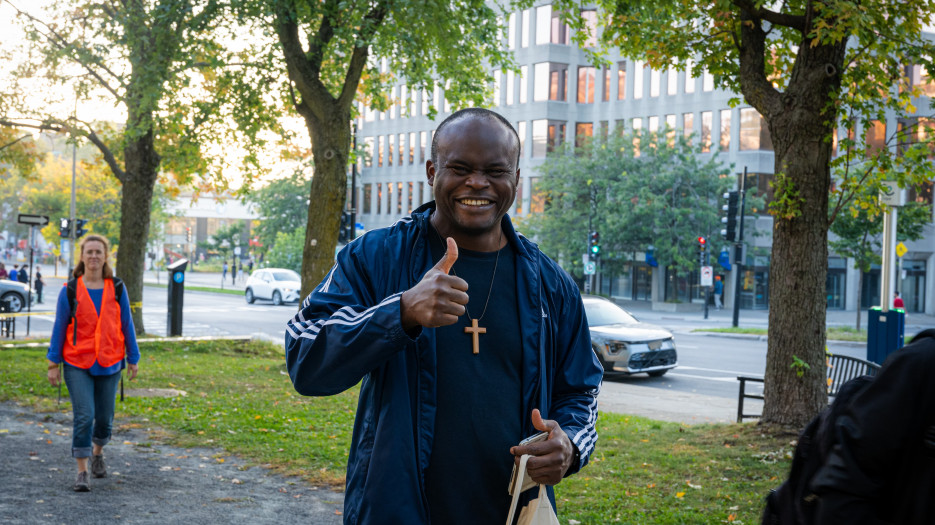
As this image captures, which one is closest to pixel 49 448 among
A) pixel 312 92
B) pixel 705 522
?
pixel 705 522

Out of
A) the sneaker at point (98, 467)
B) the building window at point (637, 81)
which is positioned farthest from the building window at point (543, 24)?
the sneaker at point (98, 467)

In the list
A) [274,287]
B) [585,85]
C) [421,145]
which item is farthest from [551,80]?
[274,287]

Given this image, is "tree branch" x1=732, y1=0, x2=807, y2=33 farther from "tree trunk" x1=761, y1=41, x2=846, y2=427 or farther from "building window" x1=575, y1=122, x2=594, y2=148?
"building window" x1=575, y1=122, x2=594, y2=148

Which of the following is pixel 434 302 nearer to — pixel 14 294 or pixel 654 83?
pixel 14 294

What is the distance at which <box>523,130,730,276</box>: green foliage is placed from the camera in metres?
42.2

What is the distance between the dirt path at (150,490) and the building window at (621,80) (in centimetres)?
4672

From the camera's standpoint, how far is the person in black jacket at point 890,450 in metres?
1.84

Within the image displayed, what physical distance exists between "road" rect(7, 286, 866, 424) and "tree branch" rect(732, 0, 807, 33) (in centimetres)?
529

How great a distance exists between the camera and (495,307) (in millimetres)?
2615

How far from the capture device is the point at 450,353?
252 cm

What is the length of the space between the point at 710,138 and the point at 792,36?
3901cm

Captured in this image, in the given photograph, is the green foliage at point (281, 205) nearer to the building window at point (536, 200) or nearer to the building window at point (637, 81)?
the building window at point (536, 200)

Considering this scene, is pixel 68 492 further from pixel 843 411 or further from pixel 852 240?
pixel 852 240

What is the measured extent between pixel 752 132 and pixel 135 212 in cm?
3457
